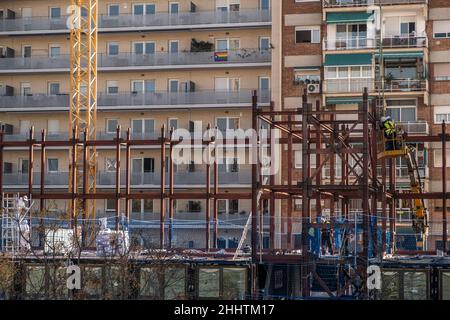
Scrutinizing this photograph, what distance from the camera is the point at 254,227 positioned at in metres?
40.4

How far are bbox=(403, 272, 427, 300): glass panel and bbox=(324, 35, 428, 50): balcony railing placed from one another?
33765 millimetres

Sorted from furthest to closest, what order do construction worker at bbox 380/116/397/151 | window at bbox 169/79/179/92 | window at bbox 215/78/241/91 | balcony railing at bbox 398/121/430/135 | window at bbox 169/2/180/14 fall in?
1. window at bbox 169/2/180/14
2. window at bbox 169/79/179/92
3. window at bbox 215/78/241/91
4. balcony railing at bbox 398/121/430/135
5. construction worker at bbox 380/116/397/151

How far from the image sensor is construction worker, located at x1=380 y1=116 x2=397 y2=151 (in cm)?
4388

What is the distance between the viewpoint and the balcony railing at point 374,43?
69.5m

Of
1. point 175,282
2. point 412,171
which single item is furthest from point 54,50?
point 175,282

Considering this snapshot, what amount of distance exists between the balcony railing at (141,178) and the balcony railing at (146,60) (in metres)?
8.54

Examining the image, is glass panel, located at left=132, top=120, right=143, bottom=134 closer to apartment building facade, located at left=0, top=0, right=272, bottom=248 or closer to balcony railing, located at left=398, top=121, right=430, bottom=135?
apartment building facade, located at left=0, top=0, right=272, bottom=248

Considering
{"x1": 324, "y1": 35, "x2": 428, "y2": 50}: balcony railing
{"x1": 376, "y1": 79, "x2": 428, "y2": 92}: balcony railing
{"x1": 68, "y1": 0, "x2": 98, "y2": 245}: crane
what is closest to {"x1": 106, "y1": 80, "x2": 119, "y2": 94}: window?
{"x1": 68, "y1": 0, "x2": 98, "y2": 245}: crane

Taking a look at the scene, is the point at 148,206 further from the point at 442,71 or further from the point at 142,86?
the point at 442,71

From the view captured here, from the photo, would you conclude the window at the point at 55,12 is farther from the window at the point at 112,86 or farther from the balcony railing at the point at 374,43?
the balcony railing at the point at 374,43

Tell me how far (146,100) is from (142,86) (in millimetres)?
1921

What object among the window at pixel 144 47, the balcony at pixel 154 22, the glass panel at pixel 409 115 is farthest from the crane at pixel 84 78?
the glass panel at pixel 409 115

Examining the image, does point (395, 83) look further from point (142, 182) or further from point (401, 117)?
point (142, 182)
